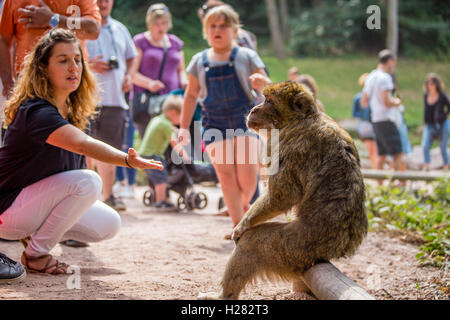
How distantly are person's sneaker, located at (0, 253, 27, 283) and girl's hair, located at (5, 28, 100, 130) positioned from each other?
932 millimetres

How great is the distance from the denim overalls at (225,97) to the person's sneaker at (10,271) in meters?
2.08

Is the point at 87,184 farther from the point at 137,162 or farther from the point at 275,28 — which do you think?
the point at 275,28

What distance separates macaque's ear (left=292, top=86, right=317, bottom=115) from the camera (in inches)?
136

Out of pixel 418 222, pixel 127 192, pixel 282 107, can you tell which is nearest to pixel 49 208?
pixel 282 107

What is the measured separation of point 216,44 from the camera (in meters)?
5.16

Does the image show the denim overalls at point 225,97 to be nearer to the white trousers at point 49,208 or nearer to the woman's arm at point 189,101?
the woman's arm at point 189,101

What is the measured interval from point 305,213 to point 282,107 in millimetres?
751

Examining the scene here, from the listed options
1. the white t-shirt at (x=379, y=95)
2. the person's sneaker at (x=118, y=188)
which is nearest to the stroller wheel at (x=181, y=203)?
the person's sneaker at (x=118, y=188)

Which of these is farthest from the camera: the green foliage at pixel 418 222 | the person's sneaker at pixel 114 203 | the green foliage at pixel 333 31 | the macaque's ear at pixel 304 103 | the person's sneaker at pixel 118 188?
the green foliage at pixel 333 31

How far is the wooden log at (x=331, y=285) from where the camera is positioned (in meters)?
2.60

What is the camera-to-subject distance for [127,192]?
825 cm

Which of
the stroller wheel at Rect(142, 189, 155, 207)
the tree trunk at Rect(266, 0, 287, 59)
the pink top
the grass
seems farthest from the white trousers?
the tree trunk at Rect(266, 0, 287, 59)

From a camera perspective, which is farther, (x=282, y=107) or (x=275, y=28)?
(x=275, y=28)
